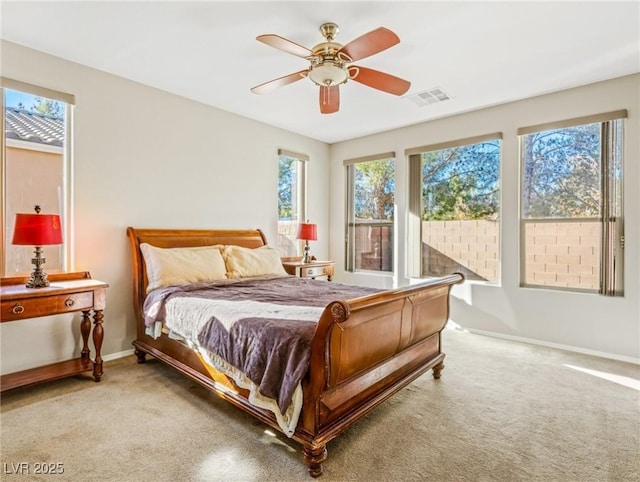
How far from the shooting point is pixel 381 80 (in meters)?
2.57

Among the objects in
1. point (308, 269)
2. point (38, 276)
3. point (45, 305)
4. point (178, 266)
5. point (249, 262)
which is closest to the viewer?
point (45, 305)

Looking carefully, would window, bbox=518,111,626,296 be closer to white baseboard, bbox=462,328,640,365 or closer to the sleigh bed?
white baseboard, bbox=462,328,640,365

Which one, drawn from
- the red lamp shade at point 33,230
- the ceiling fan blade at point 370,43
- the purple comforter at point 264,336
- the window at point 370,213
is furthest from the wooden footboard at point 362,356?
the window at point 370,213

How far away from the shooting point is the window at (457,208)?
417 cm

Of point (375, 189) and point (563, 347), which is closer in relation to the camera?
point (563, 347)

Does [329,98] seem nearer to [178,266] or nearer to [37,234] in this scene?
[178,266]

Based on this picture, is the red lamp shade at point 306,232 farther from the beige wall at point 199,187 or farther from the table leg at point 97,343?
the table leg at point 97,343

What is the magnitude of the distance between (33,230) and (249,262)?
1829mm

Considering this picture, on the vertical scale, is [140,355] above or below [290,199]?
below

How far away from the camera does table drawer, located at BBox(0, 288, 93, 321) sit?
2.32 meters

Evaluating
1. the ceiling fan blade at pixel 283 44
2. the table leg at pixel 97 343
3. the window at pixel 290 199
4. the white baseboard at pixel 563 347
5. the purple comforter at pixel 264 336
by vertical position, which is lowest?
the white baseboard at pixel 563 347

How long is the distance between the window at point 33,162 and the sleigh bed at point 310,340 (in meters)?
0.64

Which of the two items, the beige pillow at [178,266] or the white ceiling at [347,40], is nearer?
the white ceiling at [347,40]

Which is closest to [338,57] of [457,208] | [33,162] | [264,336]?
[264,336]
